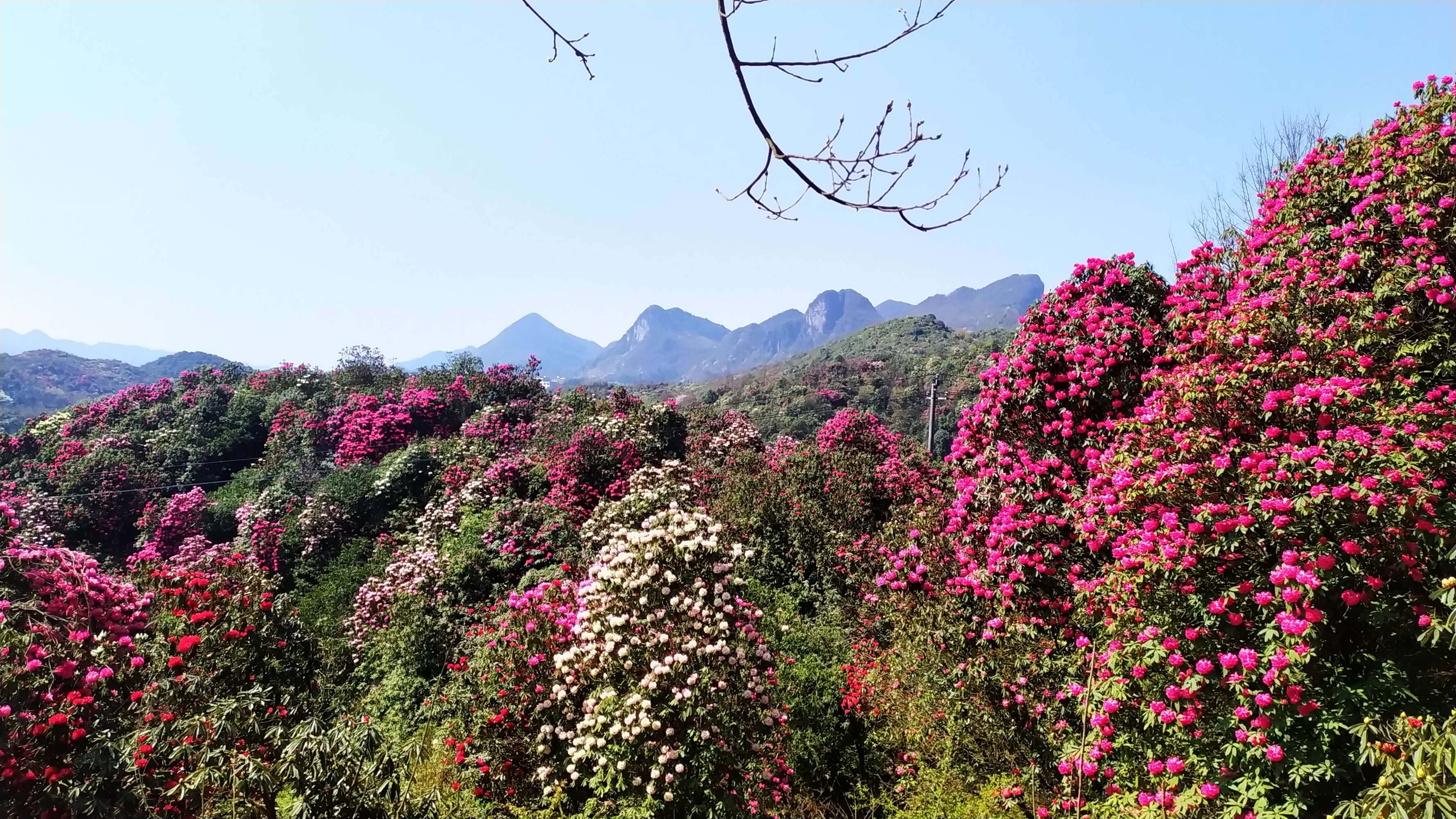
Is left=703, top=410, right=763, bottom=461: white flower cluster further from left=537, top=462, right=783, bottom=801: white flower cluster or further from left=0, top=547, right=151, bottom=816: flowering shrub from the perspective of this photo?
left=0, top=547, right=151, bottom=816: flowering shrub

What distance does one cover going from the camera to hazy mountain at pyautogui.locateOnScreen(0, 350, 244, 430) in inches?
1890

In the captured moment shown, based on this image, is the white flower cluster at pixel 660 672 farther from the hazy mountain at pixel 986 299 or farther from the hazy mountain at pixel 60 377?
the hazy mountain at pixel 986 299

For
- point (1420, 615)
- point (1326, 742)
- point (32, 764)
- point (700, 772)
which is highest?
point (1420, 615)

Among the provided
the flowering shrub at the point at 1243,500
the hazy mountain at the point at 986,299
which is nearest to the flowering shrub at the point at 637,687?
the flowering shrub at the point at 1243,500

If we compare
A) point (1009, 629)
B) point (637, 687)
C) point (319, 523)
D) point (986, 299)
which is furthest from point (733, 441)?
point (986, 299)

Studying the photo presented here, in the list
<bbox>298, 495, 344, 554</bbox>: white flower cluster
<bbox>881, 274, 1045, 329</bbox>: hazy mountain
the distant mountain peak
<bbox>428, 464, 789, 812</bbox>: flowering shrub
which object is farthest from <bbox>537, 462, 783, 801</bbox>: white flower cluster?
the distant mountain peak

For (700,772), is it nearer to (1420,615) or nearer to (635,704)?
(635,704)

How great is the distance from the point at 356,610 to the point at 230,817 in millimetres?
7696

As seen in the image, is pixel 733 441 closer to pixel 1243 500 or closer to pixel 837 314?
pixel 1243 500

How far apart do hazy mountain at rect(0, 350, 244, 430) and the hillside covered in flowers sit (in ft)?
164

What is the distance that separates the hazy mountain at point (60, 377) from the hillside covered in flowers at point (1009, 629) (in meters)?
49.8

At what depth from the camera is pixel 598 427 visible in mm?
13461

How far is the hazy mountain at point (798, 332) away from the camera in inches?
6905

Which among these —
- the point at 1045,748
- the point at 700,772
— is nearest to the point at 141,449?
the point at 700,772
